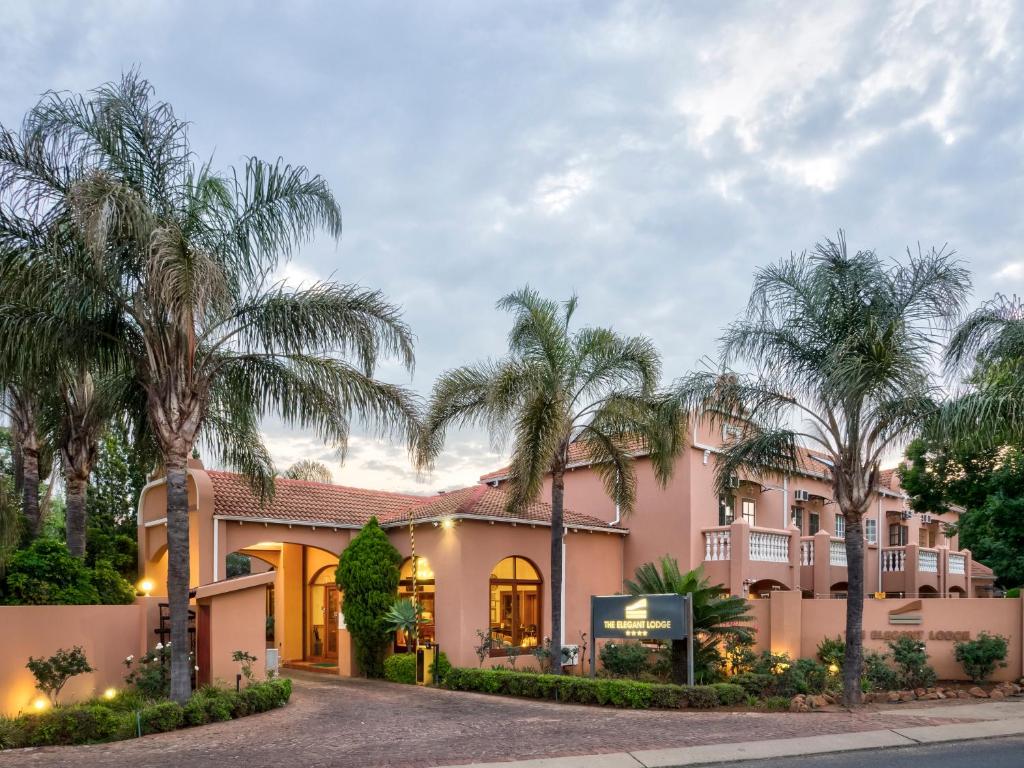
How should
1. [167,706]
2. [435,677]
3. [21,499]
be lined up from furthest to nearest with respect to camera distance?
[21,499] → [435,677] → [167,706]

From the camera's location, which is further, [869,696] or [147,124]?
[869,696]

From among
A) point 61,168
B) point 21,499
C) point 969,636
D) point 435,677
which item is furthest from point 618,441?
point 21,499

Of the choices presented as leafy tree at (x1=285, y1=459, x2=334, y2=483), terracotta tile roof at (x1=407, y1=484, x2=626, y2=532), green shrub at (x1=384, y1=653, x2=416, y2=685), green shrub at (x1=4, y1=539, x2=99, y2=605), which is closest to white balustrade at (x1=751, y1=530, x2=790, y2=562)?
terracotta tile roof at (x1=407, y1=484, x2=626, y2=532)

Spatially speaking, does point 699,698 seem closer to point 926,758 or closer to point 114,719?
point 926,758

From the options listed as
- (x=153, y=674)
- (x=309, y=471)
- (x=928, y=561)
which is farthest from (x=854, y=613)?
(x=309, y=471)

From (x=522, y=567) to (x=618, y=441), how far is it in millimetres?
4755

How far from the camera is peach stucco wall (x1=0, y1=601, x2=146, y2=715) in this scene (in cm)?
1477

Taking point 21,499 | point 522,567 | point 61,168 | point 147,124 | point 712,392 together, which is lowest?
point 522,567

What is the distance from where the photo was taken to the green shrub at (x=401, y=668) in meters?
20.4

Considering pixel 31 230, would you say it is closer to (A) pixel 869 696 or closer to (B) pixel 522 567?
(B) pixel 522 567

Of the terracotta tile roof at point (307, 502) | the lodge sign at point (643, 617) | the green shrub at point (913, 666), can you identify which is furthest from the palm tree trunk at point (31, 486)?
the green shrub at point (913, 666)

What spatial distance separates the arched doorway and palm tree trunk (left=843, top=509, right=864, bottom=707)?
13387mm

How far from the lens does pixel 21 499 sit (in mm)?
22656

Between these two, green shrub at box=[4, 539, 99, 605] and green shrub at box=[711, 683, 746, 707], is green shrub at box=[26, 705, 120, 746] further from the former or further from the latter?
green shrub at box=[711, 683, 746, 707]
